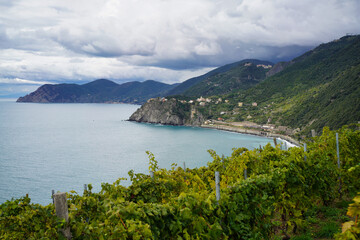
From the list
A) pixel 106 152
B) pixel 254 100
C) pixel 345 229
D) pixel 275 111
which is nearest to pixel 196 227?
pixel 345 229

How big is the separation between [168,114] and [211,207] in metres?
122

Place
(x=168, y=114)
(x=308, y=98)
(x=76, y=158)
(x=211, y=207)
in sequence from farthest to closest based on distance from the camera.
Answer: (x=168, y=114)
(x=308, y=98)
(x=76, y=158)
(x=211, y=207)

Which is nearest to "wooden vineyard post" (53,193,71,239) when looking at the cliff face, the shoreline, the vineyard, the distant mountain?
the vineyard

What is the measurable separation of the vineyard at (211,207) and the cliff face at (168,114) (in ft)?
358

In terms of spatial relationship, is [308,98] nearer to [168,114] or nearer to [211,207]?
[168,114]

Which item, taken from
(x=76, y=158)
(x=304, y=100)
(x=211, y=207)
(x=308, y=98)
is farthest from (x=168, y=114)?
(x=211, y=207)

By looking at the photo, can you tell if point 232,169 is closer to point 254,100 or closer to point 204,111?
point 204,111

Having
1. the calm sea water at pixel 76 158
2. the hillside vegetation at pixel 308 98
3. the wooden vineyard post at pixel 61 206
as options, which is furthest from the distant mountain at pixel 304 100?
the wooden vineyard post at pixel 61 206

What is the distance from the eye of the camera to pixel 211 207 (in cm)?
414

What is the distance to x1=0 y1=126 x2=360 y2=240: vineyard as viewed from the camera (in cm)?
361

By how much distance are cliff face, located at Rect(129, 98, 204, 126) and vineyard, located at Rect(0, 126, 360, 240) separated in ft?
358

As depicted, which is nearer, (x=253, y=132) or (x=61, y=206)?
(x=61, y=206)

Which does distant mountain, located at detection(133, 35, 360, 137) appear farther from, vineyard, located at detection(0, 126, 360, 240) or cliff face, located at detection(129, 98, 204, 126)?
vineyard, located at detection(0, 126, 360, 240)

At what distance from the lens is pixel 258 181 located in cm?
551
